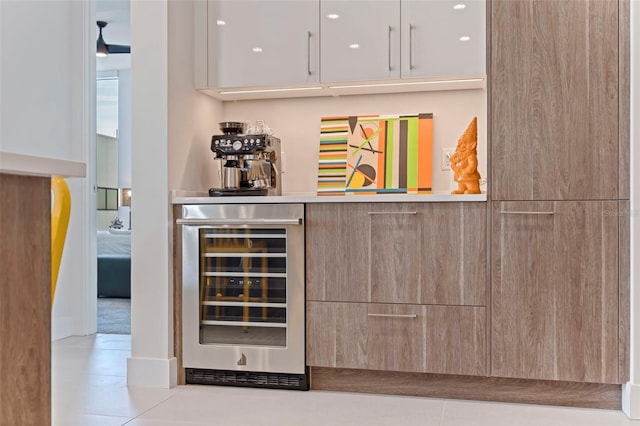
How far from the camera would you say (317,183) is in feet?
11.3

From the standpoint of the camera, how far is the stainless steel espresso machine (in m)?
3.21

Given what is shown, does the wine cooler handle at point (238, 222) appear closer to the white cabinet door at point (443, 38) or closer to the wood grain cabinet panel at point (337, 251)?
the wood grain cabinet panel at point (337, 251)

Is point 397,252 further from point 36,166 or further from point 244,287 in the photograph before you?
point 36,166

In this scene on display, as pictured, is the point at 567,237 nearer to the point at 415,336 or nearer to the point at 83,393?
the point at 415,336

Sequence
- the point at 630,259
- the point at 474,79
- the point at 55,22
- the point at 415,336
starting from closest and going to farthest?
the point at 630,259 < the point at 415,336 < the point at 474,79 < the point at 55,22

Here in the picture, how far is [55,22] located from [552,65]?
308cm

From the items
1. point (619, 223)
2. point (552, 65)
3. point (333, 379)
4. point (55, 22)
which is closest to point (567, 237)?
point (619, 223)

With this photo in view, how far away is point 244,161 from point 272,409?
1.16 meters

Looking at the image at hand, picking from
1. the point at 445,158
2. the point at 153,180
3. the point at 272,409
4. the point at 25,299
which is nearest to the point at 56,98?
the point at 153,180

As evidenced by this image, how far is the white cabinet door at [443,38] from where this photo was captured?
3035 millimetres

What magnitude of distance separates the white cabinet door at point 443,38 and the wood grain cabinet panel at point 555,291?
68cm

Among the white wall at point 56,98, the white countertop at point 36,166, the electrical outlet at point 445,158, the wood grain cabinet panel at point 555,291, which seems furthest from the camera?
the white wall at point 56,98

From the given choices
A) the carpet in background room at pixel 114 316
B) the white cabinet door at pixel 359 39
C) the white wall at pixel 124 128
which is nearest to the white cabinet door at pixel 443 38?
the white cabinet door at pixel 359 39

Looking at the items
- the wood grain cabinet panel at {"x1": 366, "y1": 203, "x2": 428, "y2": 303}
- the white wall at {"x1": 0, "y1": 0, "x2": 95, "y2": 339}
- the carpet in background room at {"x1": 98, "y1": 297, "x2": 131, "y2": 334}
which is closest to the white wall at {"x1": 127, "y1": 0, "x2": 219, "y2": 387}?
the wood grain cabinet panel at {"x1": 366, "y1": 203, "x2": 428, "y2": 303}
